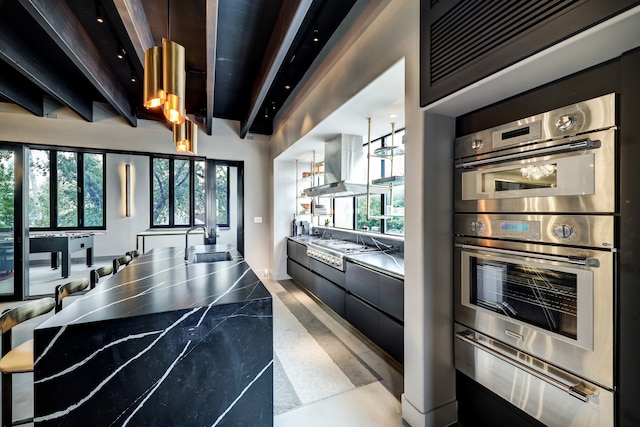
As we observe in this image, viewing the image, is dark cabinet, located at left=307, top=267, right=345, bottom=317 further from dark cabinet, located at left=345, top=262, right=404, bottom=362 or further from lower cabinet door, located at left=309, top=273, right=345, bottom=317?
dark cabinet, located at left=345, top=262, right=404, bottom=362

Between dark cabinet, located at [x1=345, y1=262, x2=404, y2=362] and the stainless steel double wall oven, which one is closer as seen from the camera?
the stainless steel double wall oven

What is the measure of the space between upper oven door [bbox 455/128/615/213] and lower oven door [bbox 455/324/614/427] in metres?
0.78

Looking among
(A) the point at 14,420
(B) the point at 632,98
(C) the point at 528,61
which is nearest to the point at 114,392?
(A) the point at 14,420

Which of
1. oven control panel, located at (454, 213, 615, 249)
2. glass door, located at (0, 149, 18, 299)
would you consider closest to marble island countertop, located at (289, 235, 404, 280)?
oven control panel, located at (454, 213, 615, 249)

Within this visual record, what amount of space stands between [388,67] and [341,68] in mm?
799

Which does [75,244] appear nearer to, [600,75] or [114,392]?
[114,392]

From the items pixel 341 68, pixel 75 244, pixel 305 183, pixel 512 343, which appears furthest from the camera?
pixel 305 183

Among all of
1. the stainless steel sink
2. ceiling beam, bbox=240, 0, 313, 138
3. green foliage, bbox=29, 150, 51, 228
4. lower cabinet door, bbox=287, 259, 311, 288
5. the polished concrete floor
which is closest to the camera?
the polished concrete floor

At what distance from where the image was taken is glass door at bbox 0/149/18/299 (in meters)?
4.11

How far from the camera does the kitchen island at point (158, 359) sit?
3.98 ft

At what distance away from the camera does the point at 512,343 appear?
1536 mm

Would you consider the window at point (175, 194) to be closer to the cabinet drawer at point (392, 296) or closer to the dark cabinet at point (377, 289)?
the dark cabinet at point (377, 289)

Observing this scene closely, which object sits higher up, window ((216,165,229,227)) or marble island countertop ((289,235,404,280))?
window ((216,165,229,227))

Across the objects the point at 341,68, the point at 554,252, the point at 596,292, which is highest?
the point at 341,68
